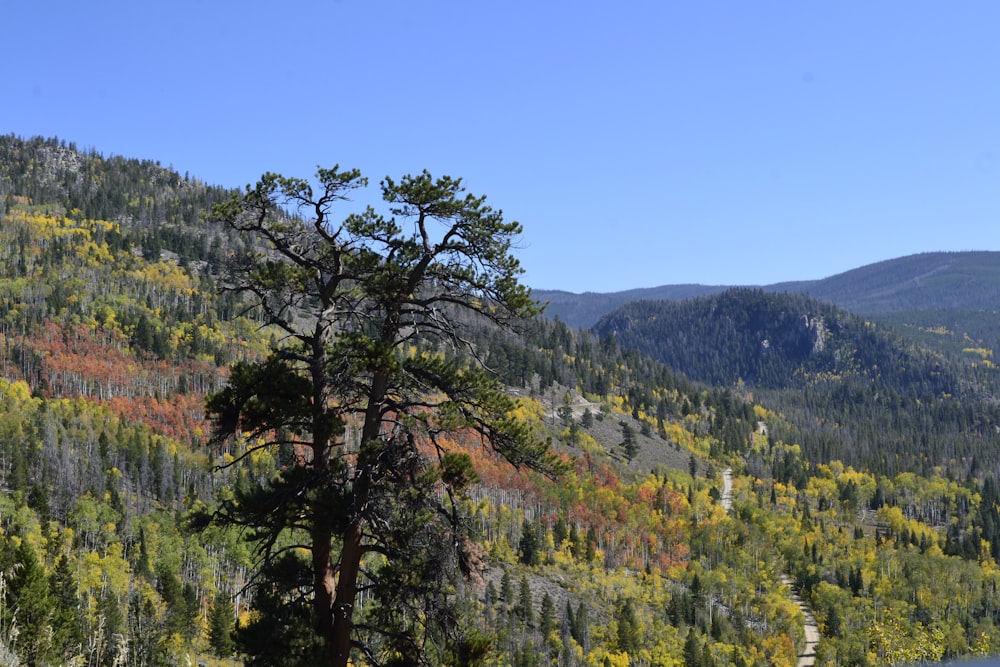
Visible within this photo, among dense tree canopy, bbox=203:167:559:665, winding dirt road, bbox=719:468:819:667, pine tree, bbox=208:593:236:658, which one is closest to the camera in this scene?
dense tree canopy, bbox=203:167:559:665

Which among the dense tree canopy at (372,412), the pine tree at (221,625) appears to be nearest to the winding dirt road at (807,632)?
the pine tree at (221,625)

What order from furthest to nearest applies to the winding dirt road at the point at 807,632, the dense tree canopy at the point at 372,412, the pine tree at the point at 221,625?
the winding dirt road at the point at 807,632 < the pine tree at the point at 221,625 < the dense tree canopy at the point at 372,412

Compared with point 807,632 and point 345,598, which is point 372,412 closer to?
point 345,598

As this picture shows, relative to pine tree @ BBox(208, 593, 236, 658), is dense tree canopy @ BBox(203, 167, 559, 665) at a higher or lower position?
higher

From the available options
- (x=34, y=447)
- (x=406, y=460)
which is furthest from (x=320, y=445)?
(x=34, y=447)

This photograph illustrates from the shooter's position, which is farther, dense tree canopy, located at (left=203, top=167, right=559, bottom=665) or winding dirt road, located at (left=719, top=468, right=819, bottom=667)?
winding dirt road, located at (left=719, top=468, right=819, bottom=667)

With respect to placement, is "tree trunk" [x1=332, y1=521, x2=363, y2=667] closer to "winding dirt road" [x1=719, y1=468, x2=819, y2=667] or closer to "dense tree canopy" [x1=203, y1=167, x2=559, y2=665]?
"dense tree canopy" [x1=203, y1=167, x2=559, y2=665]

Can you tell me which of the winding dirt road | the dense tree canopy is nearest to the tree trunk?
the dense tree canopy

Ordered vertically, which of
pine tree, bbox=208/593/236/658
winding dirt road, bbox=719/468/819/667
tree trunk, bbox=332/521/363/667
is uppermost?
tree trunk, bbox=332/521/363/667

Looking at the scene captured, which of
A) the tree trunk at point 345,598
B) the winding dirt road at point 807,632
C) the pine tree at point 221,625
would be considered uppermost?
the tree trunk at point 345,598

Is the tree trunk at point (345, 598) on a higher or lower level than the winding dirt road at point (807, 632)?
higher

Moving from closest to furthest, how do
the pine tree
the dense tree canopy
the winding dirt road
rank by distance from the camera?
the dense tree canopy < the pine tree < the winding dirt road

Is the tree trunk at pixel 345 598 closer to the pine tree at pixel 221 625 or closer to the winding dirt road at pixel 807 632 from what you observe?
the pine tree at pixel 221 625

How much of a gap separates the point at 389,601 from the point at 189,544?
467 feet
